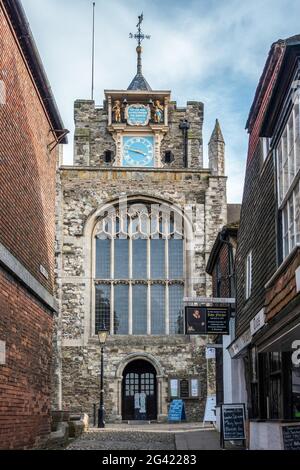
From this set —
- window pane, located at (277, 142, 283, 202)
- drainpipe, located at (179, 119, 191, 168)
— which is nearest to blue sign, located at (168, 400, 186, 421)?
drainpipe, located at (179, 119, 191, 168)

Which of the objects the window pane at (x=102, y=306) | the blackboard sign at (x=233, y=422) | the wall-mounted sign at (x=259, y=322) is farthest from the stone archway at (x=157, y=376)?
the wall-mounted sign at (x=259, y=322)

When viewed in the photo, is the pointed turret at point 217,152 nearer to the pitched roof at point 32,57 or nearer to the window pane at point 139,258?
the window pane at point 139,258

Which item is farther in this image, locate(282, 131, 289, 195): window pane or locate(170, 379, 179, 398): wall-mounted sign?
locate(170, 379, 179, 398): wall-mounted sign

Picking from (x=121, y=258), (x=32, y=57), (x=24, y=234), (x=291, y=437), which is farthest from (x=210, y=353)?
(x=291, y=437)

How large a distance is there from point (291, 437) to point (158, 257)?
26.0m

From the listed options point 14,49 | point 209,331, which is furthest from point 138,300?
point 14,49

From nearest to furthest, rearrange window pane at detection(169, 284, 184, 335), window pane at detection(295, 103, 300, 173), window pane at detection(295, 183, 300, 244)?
window pane at detection(295, 103, 300, 173)
window pane at detection(295, 183, 300, 244)
window pane at detection(169, 284, 184, 335)

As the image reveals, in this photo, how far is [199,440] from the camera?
17.8 m

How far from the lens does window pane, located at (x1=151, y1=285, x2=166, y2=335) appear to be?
33.7m

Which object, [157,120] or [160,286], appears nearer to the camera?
[160,286]

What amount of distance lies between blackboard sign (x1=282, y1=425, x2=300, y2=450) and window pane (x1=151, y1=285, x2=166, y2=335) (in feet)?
82.1

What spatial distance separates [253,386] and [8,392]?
18.1ft

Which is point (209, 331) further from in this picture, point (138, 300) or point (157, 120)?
A: point (157, 120)

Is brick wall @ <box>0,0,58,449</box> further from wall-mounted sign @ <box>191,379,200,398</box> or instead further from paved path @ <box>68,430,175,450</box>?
wall-mounted sign @ <box>191,379,200,398</box>
